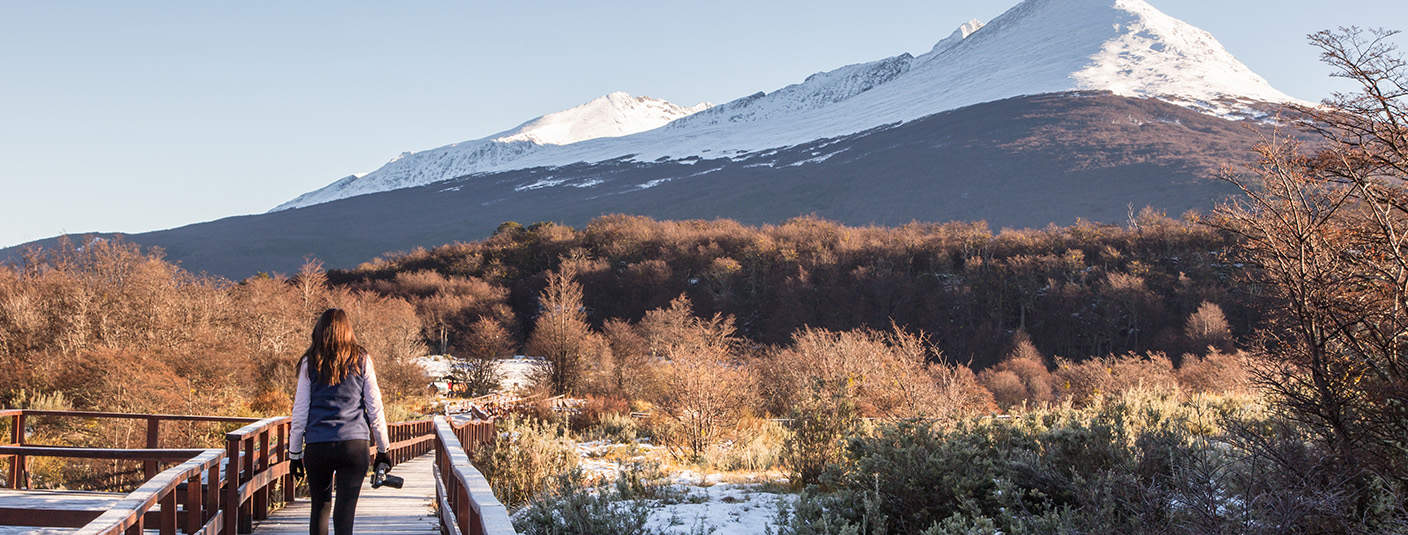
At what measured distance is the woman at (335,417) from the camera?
14.7ft

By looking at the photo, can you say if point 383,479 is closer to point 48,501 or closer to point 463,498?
point 463,498

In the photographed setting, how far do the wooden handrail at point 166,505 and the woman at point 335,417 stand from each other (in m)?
0.45

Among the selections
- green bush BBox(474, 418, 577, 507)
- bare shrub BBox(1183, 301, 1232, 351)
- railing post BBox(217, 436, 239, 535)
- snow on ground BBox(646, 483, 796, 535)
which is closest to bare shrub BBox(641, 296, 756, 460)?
green bush BBox(474, 418, 577, 507)

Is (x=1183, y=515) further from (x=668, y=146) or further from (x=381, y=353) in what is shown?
(x=668, y=146)

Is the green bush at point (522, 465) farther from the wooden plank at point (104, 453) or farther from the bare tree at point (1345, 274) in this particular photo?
the bare tree at point (1345, 274)

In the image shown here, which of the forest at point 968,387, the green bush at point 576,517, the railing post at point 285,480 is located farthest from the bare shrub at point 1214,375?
the railing post at point 285,480

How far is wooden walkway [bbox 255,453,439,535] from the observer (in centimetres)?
581

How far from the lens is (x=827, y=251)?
65.4 metres

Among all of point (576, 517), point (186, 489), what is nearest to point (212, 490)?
point (186, 489)

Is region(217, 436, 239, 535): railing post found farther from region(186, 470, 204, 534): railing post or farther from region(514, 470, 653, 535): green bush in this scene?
region(514, 470, 653, 535): green bush

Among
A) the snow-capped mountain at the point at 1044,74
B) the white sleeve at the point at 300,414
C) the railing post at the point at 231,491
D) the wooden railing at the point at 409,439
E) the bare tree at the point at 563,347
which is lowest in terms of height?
the bare tree at the point at 563,347

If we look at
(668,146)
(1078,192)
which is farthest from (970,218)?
(668,146)

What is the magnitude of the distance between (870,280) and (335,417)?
191 ft

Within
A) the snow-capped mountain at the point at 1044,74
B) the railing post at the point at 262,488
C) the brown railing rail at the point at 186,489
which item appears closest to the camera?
the brown railing rail at the point at 186,489
